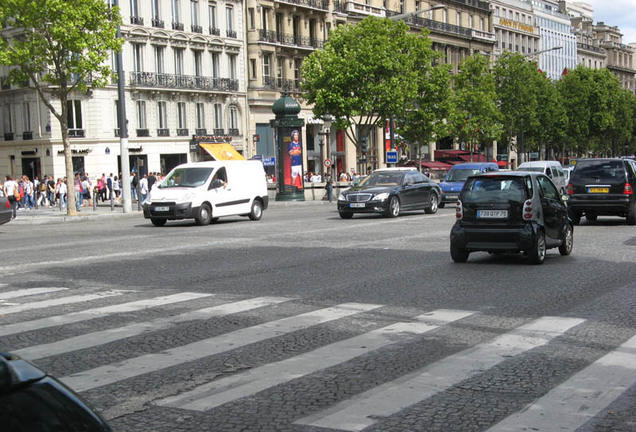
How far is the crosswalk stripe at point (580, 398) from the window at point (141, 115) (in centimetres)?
4737

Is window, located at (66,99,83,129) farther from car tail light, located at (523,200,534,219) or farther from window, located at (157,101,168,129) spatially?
car tail light, located at (523,200,534,219)

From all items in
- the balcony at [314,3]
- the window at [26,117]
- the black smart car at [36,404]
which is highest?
the balcony at [314,3]

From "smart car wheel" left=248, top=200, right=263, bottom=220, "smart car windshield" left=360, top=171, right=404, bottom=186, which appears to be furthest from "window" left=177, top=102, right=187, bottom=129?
"smart car windshield" left=360, top=171, right=404, bottom=186

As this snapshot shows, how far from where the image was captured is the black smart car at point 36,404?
6.12ft

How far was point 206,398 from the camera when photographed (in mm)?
5559

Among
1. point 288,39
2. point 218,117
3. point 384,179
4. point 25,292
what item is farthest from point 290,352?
point 288,39

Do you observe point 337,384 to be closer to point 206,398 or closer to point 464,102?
point 206,398

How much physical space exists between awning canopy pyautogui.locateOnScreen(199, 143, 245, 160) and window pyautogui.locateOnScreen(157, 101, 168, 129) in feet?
9.31

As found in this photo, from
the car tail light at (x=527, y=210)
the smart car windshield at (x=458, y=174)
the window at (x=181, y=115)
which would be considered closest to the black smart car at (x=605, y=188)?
the car tail light at (x=527, y=210)

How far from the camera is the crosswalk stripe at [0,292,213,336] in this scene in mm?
8289

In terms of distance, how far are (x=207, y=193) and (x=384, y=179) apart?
20.1ft

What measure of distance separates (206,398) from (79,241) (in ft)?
48.4

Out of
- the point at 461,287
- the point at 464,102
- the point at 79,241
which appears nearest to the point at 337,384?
the point at 461,287

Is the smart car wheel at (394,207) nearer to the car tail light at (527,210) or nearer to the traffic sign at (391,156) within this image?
the car tail light at (527,210)
